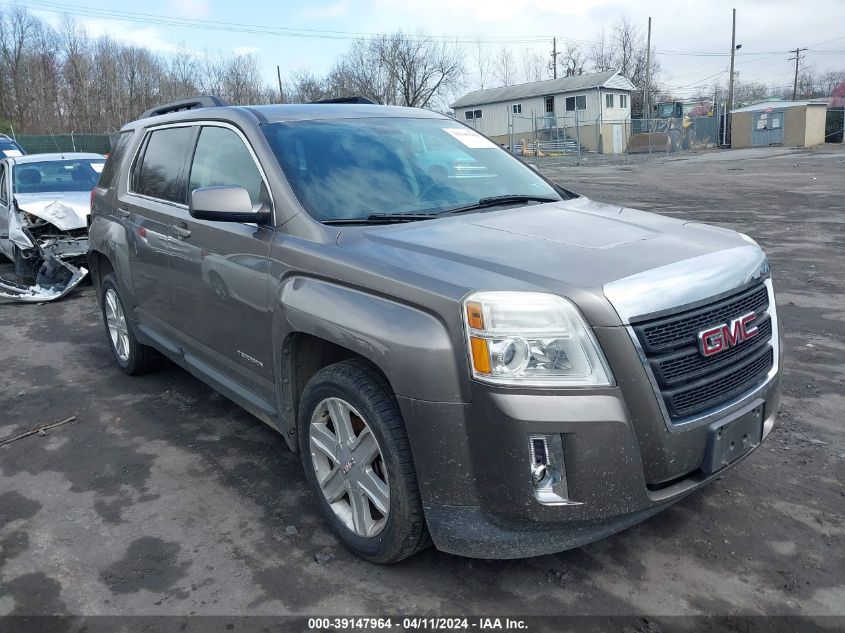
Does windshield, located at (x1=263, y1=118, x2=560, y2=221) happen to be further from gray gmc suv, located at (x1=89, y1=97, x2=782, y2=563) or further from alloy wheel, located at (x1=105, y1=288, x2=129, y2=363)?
alloy wheel, located at (x1=105, y1=288, x2=129, y2=363)

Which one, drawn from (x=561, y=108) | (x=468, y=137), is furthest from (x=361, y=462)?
(x=561, y=108)

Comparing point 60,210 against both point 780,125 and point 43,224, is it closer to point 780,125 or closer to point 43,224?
point 43,224

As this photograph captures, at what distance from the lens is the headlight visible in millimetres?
2383

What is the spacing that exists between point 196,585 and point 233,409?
2044mm

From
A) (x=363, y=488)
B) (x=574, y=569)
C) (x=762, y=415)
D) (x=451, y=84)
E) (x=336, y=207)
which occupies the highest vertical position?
(x=451, y=84)

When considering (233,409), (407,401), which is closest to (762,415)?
(407,401)

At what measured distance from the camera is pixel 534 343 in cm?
240

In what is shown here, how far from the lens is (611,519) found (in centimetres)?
252

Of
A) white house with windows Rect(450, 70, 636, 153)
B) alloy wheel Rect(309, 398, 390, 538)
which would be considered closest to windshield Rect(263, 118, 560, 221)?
alloy wheel Rect(309, 398, 390, 538)

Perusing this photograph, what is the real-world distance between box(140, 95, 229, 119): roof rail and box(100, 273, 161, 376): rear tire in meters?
1.31

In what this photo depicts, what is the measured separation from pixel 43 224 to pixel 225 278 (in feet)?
22.8

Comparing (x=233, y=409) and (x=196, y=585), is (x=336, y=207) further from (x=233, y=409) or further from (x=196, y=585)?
(x=233, y=409)

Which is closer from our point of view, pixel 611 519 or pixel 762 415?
pixel 611 519

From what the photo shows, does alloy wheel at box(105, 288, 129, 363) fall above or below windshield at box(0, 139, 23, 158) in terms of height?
below
